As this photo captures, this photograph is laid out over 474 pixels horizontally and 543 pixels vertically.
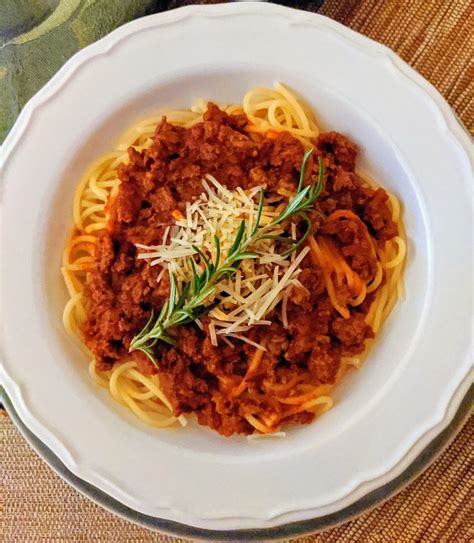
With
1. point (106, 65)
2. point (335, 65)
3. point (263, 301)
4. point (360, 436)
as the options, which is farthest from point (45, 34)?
point (360, 436)

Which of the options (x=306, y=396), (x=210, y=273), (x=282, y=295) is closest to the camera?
(x=210, y=273)

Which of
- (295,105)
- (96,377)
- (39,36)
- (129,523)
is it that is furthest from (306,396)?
(39,36)

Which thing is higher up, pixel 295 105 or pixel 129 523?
pixel 295 105

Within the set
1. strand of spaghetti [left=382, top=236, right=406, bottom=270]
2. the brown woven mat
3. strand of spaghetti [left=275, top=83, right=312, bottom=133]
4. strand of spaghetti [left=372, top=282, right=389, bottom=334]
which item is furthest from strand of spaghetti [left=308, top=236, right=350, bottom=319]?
the brown woven mat

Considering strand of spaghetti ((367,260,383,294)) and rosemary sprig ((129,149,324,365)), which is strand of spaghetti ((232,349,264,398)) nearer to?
rosemary sprig ((129,149,324,365))

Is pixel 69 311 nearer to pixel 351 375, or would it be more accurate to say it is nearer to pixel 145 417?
pixel 145 417

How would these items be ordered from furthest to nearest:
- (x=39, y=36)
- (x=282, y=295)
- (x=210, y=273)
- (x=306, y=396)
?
(x=39, y=36)
(x=306, y=396)
(x=282, y=295)
(x=210, y=273)
